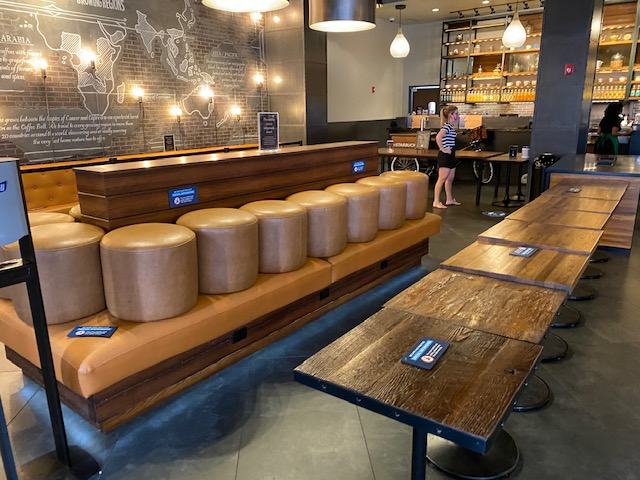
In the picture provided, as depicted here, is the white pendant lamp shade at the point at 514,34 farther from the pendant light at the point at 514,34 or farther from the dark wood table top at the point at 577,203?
the dark wood table top at the point at 577,203

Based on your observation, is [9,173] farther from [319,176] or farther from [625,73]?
[625,73]

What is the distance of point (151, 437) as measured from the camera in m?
2.36

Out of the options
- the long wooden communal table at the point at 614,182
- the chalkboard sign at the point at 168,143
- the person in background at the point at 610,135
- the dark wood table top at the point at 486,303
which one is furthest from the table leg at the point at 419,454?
the person in background at the point at 610,135

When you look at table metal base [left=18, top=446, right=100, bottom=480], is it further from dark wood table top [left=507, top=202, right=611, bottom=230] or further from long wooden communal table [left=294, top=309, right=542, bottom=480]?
dark wood table top [left=507, top=202, right=611, bottom=230]

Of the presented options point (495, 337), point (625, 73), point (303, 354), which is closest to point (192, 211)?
point (303, 354)

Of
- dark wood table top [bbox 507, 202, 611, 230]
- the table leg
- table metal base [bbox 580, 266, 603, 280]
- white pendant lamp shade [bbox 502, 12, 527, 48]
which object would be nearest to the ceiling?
white pendant lamp shade [bbox 502, 12, 527, 48]

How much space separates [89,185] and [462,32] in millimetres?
12070

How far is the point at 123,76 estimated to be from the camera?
6875mm

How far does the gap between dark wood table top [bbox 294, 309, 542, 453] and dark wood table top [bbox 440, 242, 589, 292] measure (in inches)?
26.2

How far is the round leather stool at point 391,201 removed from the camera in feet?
13.4

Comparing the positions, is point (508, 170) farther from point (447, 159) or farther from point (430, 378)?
point (430, 378)

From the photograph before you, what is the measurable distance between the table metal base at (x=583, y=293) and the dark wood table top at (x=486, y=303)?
81.1 inches

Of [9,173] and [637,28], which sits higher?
[637,28]

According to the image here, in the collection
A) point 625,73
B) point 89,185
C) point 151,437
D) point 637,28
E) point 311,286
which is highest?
point 637,28
